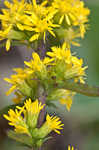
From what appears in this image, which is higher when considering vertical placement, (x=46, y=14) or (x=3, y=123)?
(x=46, y=14)

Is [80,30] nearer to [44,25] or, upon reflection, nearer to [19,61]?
[44,25]

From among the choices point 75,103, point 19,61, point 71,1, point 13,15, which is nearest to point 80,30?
point 71,1

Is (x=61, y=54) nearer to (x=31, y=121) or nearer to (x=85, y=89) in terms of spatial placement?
(x=85, y=89)

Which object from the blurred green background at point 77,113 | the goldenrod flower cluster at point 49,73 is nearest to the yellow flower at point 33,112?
the goldenrod flower cluster at point 49,73

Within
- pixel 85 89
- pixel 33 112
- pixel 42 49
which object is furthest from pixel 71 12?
pixel 33 112

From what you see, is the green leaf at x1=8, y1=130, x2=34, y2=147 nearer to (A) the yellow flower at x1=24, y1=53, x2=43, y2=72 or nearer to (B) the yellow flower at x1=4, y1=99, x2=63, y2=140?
(B) the yellow flower at x1=4, y1=99, x2=63, y2=140

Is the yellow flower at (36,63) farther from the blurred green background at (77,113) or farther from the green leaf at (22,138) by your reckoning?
the blurred green background at (77,113)
